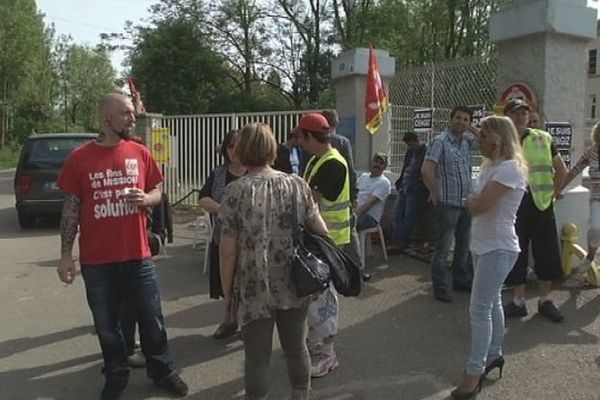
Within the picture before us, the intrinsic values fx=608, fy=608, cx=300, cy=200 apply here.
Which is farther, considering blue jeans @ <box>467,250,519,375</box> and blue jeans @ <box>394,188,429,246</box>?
blue jeans @ <box>394,188,429,246</box>

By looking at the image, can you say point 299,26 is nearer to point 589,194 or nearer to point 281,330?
point 589,194

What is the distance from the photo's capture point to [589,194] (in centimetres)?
637

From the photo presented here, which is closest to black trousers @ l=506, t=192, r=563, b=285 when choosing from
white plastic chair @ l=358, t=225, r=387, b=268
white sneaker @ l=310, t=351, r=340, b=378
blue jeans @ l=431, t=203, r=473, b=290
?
blue jeans @ l=431, t=203, r=473, b=290

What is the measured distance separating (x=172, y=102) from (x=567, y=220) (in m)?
20.0

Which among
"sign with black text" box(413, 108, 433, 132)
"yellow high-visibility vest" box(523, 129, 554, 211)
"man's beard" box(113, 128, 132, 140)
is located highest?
"sign with black text" box(413, 108, 433, 132)

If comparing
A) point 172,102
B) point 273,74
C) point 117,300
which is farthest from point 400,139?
point 273,74

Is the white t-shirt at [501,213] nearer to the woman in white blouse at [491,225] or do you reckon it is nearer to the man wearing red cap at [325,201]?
the woman in white blouse at [491,225]

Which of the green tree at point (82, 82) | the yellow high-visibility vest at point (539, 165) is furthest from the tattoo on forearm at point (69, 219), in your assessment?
the green tree at point (82, 82)

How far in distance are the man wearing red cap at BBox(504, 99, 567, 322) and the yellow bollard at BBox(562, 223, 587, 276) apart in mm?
1023

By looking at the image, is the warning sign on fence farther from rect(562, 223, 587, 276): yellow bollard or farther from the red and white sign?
rect(562, 223, 587, 276): yellow bollard

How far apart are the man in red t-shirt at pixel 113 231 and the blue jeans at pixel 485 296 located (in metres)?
1.83

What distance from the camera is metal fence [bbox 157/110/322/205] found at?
475 inches

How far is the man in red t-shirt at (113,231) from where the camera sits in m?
3.55

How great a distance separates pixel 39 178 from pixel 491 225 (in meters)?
8.81
